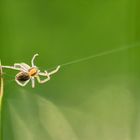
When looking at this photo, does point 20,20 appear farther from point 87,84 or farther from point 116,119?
point 116,119

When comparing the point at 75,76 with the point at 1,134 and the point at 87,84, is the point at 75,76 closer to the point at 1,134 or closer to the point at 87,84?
the point at 87,84

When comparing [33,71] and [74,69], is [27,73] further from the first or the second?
[74,69]

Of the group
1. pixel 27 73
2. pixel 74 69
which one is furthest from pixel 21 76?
pixel 74 69

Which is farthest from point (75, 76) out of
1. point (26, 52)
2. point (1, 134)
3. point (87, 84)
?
point (1, 134)

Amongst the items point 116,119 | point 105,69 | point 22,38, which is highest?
point 22,38

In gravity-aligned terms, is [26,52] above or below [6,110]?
above

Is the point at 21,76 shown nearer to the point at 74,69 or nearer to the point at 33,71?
the point at 33,71

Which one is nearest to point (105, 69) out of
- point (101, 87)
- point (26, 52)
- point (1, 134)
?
point (101, 87)

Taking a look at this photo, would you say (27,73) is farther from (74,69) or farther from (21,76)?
(74,69)
